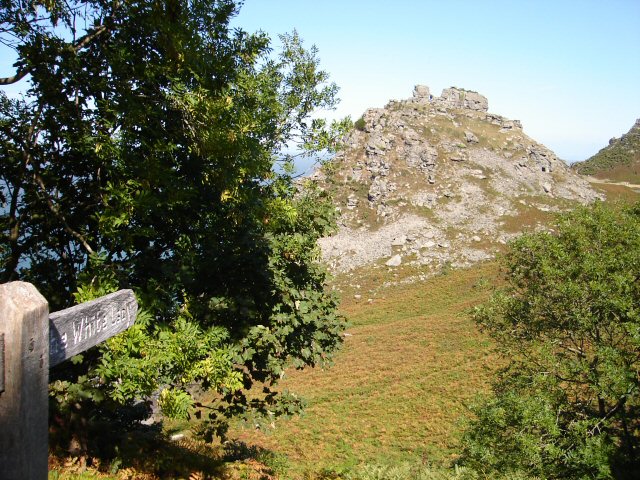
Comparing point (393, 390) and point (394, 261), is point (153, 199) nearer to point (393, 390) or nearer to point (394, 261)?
point (393, 390)

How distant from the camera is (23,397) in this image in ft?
8.04

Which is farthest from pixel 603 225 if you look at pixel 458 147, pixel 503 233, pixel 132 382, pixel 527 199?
pixel 458 147

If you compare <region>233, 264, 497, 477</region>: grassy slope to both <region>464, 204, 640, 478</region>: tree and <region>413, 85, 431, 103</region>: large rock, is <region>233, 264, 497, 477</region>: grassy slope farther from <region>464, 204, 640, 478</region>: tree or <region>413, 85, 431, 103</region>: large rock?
<region>413, 85, 431, 103</region>: large rock

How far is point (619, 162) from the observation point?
106625 mm

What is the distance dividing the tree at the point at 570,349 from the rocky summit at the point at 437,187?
40.9m

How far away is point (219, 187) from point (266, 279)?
2462 millimetres

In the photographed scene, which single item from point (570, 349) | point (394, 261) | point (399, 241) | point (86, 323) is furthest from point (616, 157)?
point (86, 323)

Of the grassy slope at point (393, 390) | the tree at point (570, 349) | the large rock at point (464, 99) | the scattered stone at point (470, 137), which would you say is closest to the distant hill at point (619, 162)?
the large rock at point (464, 99)

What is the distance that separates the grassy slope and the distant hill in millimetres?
72456

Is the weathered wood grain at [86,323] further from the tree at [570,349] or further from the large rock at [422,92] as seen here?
the large rock at [422,92]

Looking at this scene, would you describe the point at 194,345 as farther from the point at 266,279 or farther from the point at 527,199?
the point at 527,199

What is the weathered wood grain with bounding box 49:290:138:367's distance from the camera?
2.87m

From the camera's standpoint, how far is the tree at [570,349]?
13.5 m

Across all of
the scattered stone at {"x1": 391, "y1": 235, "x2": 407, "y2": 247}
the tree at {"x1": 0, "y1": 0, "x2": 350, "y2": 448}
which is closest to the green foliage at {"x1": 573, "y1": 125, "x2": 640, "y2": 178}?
the scattered stone at {"x1": 391, "y1": 235, "x2": 407, "y2": 247}
